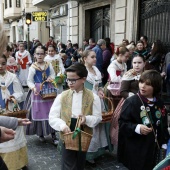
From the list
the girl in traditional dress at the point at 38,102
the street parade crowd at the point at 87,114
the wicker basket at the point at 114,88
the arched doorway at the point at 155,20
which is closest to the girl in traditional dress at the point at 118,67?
the street parade crowd at the point at 87,114

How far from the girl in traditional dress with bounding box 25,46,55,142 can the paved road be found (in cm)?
27

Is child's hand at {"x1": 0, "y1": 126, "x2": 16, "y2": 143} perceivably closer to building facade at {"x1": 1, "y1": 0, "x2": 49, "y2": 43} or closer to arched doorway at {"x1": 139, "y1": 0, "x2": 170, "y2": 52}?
arched doorway at {"x1": 139, "y1": 0, "x2": 170, "y2": 52}

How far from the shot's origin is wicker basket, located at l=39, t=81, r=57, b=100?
4.52m

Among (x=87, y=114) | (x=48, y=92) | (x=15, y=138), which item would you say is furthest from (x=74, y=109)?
(x=48, y=92)

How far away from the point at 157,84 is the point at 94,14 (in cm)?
1159

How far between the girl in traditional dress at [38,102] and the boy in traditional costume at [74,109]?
5.71 ft

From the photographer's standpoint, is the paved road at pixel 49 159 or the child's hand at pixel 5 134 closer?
the child's hand at pixel 5 134

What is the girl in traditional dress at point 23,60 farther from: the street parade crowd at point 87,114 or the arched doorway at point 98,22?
the street parade crowd at point 87,114

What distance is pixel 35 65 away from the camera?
4.68 metres

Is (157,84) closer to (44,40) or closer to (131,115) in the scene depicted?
(131,115)

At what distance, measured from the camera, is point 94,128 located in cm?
391

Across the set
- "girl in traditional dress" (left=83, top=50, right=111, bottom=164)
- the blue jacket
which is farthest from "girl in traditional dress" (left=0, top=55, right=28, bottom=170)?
the blue jacket

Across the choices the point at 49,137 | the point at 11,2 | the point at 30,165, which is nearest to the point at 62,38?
the point at 49,137

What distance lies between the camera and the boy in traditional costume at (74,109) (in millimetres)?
2832
